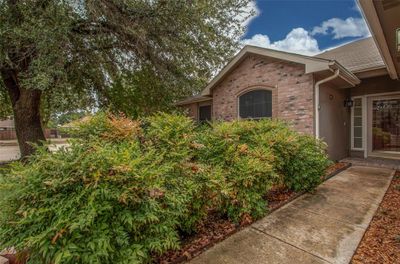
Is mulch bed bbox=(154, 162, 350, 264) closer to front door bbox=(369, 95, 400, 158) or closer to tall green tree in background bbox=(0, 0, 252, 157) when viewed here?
tall green tree in background bbox=(0, 0, 252, 157)

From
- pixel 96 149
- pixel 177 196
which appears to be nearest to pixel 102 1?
pixel 96 149

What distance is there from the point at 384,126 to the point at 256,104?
5.08 meters

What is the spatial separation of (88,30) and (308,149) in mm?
7572

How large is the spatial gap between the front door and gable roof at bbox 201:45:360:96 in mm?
1617

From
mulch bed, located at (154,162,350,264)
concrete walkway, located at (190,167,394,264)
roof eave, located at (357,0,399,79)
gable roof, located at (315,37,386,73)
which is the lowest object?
concrete walkway, located at (190,167,394,264)

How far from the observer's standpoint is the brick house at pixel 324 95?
7.41 metres

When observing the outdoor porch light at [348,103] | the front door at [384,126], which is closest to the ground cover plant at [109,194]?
the outdoor porch light at [348,103]

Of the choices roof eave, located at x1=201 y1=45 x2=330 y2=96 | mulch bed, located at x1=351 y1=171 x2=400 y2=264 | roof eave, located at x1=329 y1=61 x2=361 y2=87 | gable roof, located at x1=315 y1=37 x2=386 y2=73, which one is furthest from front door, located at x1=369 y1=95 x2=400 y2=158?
mulch bed, located at x1=351 y1=171 x2=400 y2=264

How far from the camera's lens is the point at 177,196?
2.50 metres

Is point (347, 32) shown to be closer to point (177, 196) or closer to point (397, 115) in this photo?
point (397, 115)

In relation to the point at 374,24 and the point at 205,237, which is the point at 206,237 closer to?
the point at 205,237

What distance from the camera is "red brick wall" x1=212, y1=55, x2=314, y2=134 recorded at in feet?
24.6

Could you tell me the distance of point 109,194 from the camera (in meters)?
2.03

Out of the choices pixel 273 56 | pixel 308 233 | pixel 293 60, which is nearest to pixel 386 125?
pixel 293 60
